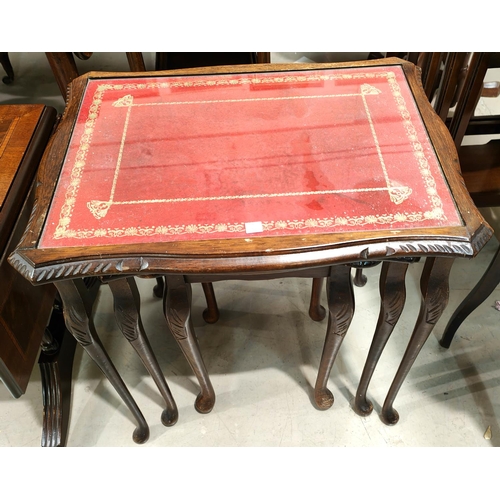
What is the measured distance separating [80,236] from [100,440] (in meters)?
0.75

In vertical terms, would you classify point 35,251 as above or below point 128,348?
above

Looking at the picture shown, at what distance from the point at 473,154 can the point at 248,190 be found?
2.80ft

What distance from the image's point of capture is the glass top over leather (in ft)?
2.97

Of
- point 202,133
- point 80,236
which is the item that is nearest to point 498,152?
point 202,133

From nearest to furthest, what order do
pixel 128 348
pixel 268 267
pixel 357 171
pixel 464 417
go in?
pixel 268 267
pixel 357 171
pixel 464 417
pixel 128 348

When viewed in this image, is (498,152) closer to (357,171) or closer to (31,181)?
(357,171)

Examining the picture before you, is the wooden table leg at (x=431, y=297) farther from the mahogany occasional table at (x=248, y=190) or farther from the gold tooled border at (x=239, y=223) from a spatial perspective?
the gold tooled border at (x=239, y=223)

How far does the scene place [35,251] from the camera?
88 centimetres

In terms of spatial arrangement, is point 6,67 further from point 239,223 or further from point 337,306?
point 337,306

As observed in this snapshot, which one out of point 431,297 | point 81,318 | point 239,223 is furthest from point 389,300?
point 81,318

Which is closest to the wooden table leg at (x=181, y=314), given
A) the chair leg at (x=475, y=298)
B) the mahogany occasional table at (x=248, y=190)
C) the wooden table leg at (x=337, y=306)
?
the mahogany occasional table at (x=248, y=190)

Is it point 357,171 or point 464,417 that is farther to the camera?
point 464,417

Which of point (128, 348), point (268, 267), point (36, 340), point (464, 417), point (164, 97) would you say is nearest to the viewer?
point (268, 267)

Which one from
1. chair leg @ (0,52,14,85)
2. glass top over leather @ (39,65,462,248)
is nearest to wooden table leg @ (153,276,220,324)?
glass top over leather @ (39,65,462,248)
